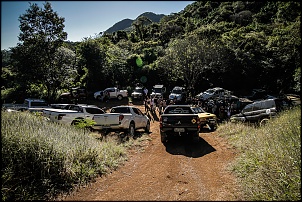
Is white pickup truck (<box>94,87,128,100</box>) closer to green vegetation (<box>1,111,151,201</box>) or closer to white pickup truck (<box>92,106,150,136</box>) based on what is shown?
white pickup truck (<box>92,106,150,136</box>)

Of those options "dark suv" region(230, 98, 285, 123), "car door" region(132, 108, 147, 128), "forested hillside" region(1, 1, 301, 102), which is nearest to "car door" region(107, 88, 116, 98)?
"forested hillside" region(1, 1, 301, 102)

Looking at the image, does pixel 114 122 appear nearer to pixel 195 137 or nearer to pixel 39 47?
pixel 195 137

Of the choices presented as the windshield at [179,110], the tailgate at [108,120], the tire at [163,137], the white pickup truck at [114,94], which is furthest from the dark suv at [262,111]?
the white pickup truck at [114,94]

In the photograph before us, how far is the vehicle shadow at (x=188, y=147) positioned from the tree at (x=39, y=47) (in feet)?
60.6

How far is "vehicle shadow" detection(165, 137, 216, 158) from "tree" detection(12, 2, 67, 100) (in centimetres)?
1846

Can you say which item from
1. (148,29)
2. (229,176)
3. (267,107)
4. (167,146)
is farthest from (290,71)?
(148,29)

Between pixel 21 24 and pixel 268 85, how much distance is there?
31.4 m

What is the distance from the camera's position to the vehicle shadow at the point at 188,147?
8.83 meters

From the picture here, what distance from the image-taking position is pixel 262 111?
486 inches

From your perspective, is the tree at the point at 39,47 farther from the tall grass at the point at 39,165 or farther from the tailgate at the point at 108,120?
the tall grass at the point at 39,165

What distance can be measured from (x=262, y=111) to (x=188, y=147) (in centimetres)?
540

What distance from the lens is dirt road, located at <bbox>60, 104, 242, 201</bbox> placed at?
4.86 meters

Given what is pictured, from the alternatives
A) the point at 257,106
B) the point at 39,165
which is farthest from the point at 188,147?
the point at 39,165

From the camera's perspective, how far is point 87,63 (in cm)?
3066
